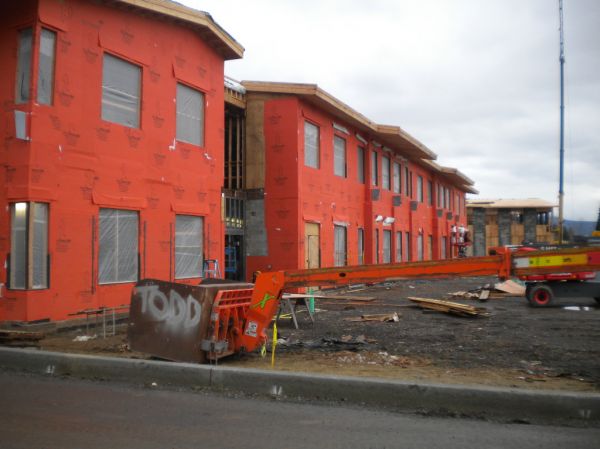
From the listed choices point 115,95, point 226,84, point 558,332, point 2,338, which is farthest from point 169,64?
point 558,332

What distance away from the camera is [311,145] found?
21234mm

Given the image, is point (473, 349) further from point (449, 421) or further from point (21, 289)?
point (21, 289)

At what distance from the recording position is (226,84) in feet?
63.8

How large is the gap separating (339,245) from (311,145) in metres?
5.08

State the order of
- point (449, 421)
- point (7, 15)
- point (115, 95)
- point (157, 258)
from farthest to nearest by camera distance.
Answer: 1. point (157, 258)
2. point (115, 95)
3. point (7, 15)
4. point (449, 421)

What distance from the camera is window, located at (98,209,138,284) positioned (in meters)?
12.2

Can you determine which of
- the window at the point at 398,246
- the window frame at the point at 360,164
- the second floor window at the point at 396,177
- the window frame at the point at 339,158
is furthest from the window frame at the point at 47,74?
the window at the point at 398,246

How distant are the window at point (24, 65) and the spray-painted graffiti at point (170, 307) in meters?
6.10

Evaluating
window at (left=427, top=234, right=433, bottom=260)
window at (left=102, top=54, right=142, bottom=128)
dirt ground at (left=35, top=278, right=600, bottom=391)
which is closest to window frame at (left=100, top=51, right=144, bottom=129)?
→ window at (left=102, top=54, right=142, bottom=128)

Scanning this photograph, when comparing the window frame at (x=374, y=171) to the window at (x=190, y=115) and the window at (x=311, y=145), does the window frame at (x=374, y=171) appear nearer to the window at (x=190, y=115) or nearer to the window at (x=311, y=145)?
the window at (x=311, y=145)

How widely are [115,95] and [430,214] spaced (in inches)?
1221

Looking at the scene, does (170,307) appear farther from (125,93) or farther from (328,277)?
(125,93)

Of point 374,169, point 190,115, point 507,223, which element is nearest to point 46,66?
point 190,115

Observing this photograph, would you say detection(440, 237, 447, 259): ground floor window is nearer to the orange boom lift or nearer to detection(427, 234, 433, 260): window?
detection(427, 234, 433, 260): window
